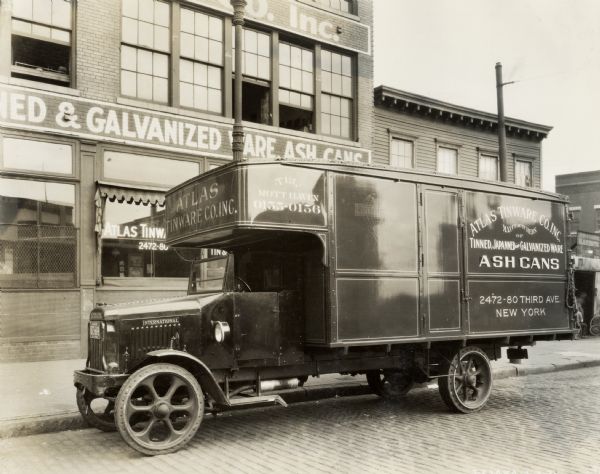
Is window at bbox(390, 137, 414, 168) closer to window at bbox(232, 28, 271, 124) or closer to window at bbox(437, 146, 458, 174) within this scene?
window at bbox(437, 146, 458, 174)

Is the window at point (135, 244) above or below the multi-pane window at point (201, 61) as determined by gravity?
below

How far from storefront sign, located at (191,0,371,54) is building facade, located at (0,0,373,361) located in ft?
0.14

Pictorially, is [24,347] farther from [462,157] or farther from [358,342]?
[462,157]

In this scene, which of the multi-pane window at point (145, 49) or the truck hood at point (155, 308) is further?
the multi-pane window at point (145, 49)

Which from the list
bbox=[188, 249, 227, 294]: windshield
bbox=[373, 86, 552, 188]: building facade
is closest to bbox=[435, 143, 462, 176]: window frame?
bbox=[373, 86, 552, 188]: building facade

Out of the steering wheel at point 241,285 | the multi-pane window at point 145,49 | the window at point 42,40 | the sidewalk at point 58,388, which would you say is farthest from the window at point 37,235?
the steering wheel at point 241,285

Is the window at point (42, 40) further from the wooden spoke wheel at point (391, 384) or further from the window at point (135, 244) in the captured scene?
the wooden spoke wheel at point (391, 384)

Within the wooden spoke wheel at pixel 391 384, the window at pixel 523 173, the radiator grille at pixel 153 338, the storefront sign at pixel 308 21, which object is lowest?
the wooden spoke wheel at pixel 391 384

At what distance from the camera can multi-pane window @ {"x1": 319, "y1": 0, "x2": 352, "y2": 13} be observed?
650 inches

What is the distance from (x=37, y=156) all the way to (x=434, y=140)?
13815 mm

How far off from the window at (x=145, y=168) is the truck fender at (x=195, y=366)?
715cm

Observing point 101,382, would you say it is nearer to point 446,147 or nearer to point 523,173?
point 446,147

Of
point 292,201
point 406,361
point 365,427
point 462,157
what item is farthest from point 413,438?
point 462,157

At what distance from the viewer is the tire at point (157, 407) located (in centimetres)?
589
